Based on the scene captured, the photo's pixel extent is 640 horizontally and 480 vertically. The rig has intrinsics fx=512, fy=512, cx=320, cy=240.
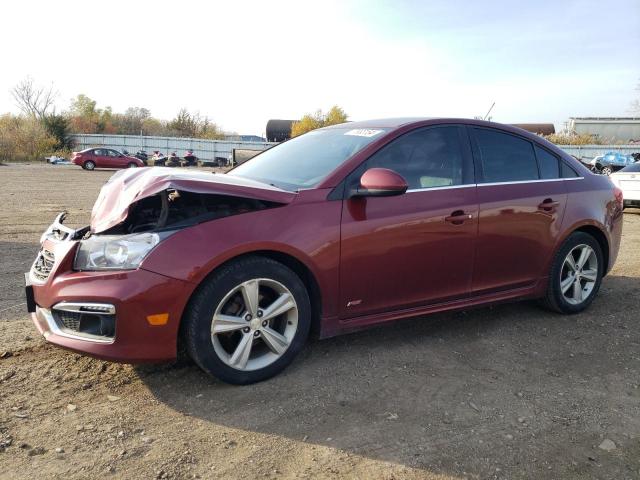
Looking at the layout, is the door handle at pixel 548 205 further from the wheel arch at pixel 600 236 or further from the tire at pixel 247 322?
the tire at pixel 247 322

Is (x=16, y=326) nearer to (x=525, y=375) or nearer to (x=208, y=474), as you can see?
(x=208, y=474)

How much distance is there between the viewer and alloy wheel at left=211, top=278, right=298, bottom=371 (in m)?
2.96

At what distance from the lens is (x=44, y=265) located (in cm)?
317

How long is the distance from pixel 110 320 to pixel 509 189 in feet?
9.92

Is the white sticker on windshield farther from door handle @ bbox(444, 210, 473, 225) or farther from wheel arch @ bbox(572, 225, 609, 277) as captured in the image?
wheel arch @ bbox(572, 225, 609, 277)

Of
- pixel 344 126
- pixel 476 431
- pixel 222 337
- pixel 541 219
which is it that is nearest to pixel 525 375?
pixel 476 431

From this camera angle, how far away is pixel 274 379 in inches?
124

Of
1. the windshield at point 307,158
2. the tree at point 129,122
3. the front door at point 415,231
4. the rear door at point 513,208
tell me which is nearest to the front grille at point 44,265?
the windshield at point 307,158

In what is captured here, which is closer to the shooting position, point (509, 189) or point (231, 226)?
point (231, 226)

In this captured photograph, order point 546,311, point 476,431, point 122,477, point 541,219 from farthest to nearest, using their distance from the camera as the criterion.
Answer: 1. point 546,311
2. point 541,219
3. point 476,431
4. point 122,477

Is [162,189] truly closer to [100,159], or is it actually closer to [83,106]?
[100,159]

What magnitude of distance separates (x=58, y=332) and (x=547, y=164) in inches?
155

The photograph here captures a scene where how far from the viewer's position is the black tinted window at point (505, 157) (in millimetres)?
4016

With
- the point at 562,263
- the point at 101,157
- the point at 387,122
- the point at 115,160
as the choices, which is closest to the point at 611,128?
the point at 115,160
